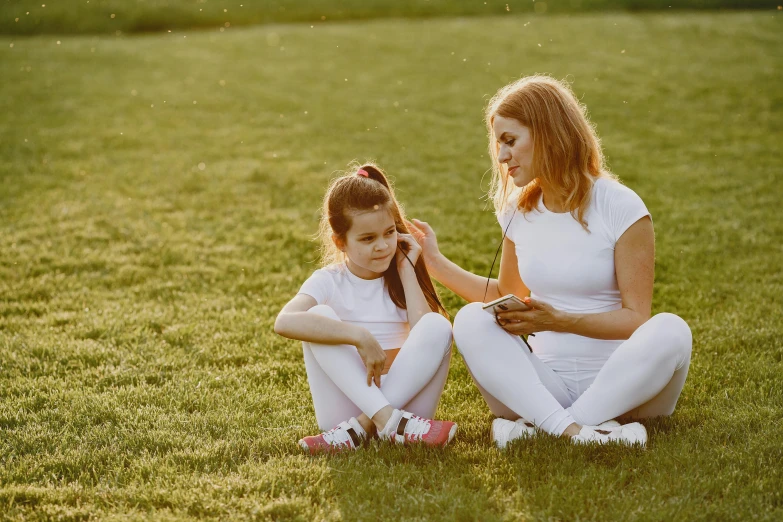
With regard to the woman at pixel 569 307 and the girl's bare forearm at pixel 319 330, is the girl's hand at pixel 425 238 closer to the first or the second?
the woman at pixel 569 307

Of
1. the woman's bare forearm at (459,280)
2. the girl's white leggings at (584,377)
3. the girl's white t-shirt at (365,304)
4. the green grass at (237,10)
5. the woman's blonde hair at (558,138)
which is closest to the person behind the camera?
the girl's white leggings at (584,377)

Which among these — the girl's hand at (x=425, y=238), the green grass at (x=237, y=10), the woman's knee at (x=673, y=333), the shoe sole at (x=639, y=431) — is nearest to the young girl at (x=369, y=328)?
the girl's hand at (x=425, y=238)

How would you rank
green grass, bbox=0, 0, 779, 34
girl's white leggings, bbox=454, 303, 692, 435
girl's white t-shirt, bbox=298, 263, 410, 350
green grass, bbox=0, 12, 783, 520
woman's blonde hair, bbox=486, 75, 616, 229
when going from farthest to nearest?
green grass, bbox=0, 0, 779, 34, girl's white t-shirt, bbox=298, 263, 410, 350, woman's blonde hair, bbox=486, 75, 616, 229, girl's white leggings, bbox=454, 303, 692, 435, green grass, bbox=0, 12, 783, 520

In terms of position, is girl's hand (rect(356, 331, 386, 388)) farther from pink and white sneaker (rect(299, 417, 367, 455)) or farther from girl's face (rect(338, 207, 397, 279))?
girl's face (rect(338, 207, 397, 279))

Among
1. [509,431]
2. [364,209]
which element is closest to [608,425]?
[509,431]

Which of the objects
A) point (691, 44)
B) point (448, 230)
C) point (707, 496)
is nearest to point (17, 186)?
point (448, 230)

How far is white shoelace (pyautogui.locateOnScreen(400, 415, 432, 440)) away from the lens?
3477mm

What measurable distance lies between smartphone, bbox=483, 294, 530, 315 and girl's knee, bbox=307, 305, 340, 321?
677mm

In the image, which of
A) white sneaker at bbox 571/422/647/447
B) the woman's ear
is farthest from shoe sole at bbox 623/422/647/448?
the woman's ear

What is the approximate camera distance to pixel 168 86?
13.0 meters

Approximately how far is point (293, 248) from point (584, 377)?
3.68 metres

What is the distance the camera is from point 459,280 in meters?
4.10

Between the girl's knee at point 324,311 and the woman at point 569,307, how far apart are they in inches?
21.7

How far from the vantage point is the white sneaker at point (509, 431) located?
3.52 meters
